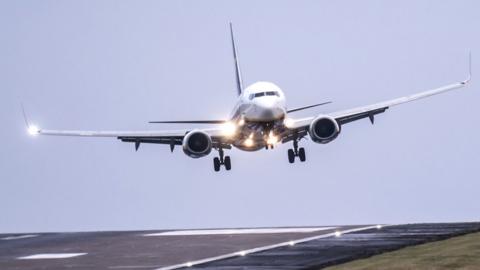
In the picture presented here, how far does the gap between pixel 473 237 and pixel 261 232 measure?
23.8 metres

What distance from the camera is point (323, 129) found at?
6431 centimetres

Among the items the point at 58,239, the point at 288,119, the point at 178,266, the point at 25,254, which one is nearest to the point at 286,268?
the point at 178,266

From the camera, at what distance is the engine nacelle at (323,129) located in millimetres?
64125

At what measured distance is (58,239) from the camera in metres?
78.8

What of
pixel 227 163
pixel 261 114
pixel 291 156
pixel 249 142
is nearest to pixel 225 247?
pixel 261 114

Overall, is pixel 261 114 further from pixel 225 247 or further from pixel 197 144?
pixel 225 247

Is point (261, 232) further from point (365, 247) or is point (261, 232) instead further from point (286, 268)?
point (286, 268)

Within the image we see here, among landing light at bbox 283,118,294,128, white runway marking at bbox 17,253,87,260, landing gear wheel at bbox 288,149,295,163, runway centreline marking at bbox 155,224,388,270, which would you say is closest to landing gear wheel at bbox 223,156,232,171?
landing gear wheel at bbox 288,149,295,163

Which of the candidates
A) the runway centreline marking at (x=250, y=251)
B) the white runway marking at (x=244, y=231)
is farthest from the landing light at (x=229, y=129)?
the runway centreline marking at (x=250, y=251)

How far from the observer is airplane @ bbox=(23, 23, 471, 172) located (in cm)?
6272

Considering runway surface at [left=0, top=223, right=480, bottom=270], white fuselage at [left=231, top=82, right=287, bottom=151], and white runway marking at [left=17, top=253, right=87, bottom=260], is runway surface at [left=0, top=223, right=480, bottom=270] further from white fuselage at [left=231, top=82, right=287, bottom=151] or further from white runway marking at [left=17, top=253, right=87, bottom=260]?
white fuselage at [left=231, top=82, right=287, bottom=151]

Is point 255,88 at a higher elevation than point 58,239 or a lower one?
higher

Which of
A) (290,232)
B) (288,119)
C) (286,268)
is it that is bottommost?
(286,268)

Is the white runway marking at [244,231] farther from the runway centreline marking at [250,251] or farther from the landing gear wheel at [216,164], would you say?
A: the landing gear wheel at [216,164]
